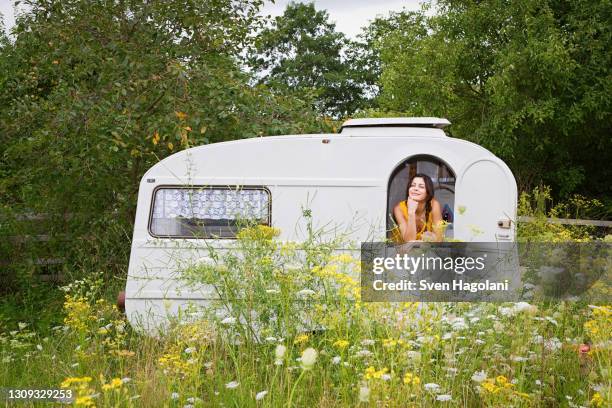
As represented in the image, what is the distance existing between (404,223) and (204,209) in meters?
1.86

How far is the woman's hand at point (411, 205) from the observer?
24.5 feet

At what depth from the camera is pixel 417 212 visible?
7.47 m

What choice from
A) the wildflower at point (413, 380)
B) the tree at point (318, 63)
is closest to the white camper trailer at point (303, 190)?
the wildflower at point (413, 380)

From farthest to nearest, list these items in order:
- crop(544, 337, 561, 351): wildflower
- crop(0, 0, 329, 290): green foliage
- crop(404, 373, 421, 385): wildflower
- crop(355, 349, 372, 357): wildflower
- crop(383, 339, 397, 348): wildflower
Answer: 1. crop(0, 0, 329, 290): green foliage
2. crop(544, 337, 561, 351): wildflower
3. crop(355, 349, 372, 357): wildflower
4. crop(383, 339, 397, 348): wildflower
5. crop(404, 373, 421, 385): wildflower

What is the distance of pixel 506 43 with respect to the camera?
62.2 feet

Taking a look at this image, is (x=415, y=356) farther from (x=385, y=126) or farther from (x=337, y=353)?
(x=385, y=126)

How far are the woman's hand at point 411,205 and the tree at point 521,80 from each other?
10.5 m

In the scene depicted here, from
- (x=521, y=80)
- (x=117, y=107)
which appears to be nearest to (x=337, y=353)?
(x=117, y=107)

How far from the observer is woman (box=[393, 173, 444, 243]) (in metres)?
7.45

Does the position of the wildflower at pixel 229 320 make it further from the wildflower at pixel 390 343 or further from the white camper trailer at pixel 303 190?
the white camper trailer at pixel 303 190

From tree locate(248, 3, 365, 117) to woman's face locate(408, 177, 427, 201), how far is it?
31.5 m

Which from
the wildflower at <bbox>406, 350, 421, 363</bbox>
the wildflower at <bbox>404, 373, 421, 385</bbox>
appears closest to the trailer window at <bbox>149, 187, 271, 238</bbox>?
the wildflower at <bbox>406, 350, 421, 363</bbox>

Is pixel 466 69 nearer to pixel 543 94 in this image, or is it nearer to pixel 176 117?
pixel 543 94

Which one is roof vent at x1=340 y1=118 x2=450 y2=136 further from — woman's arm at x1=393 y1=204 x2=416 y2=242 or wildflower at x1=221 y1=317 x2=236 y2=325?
wildflower at x1=221 y1=317 x2=236 y2=325
